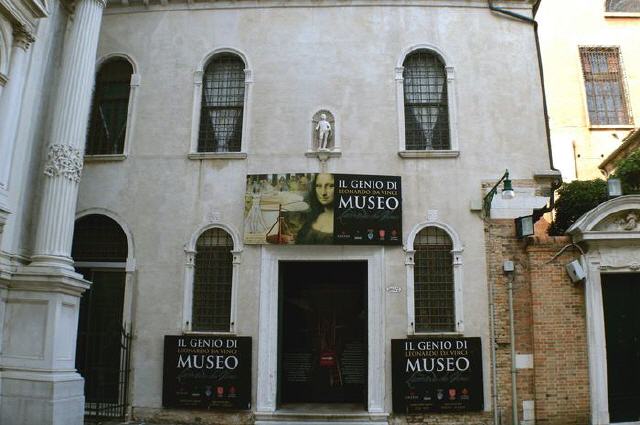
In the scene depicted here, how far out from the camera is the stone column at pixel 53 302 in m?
9.30

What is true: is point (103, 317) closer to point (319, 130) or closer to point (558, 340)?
point (319, 130)

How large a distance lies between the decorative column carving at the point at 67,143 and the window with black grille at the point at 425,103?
686cm

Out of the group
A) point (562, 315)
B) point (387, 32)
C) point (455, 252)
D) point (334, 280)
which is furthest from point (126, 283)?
point (562, 315)

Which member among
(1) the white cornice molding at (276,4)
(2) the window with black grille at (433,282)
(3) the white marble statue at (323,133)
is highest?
(1) the white cornice molding at (276,4)

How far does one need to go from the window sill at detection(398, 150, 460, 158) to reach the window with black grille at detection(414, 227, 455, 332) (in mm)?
1619

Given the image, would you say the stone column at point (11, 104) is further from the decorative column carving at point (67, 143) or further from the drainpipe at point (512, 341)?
the drainpipe at point (512, 341)

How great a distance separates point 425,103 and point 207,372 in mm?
7648

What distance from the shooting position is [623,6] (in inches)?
787

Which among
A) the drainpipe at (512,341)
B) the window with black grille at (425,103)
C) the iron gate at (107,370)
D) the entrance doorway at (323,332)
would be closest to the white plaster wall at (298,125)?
the iron gate at (107,370)

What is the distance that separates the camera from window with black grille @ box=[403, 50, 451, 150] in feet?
41.5

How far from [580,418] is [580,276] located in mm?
2763

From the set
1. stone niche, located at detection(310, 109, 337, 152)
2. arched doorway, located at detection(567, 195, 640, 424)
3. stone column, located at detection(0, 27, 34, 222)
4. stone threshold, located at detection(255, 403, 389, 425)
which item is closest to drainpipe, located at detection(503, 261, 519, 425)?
arched doorway, located at detection(567, 195, 640, 424)

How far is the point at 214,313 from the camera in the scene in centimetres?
1198

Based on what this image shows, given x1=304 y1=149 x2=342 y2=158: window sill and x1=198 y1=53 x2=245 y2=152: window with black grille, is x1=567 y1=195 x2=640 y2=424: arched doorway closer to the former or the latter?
x1=304 y1=149 x2=342 y2=158: window sill
